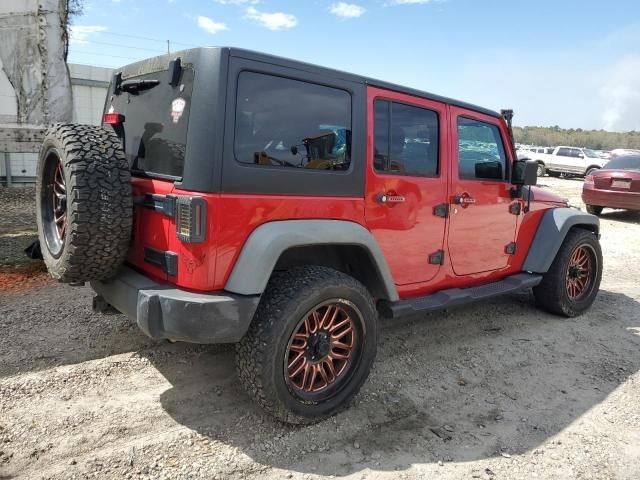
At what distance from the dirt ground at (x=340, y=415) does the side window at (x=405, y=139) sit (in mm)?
1461

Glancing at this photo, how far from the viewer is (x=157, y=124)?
2.86 metres

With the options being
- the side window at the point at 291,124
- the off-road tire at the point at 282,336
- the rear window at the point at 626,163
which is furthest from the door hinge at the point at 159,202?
the rear window at the point at 626,163

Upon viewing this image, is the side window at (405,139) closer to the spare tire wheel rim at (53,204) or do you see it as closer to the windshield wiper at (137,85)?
the windshield wiper at (137,85)

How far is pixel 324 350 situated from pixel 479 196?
189 cm

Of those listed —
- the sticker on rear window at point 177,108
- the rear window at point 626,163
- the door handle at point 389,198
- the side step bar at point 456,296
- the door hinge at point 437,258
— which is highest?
the rear window at point 626,163

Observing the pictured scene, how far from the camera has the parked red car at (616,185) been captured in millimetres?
10531

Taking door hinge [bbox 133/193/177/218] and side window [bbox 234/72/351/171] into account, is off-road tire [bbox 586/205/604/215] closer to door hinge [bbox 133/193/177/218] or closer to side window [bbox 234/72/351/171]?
side window [bbox 234/72/351/171]

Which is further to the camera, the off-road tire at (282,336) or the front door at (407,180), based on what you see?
the front door at (407,180)

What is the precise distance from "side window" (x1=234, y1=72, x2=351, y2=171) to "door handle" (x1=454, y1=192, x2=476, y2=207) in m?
1.11

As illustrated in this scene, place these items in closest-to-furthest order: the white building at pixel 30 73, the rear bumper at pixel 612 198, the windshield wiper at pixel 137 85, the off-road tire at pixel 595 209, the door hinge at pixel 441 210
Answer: the windshield wiper at pixel 137 85 < the door hinge at pixel 441 210 < the white building at pixel 30 73 < the rear bumper at pixel 612 198 < the off-road tire at pixel 595 209

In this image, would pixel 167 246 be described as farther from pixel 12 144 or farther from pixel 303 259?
pixel 12 144

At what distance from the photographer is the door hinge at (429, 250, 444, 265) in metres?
Answer: 3.60

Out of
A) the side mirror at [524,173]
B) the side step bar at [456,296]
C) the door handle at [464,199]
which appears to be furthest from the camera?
the side mirror at [524,173]

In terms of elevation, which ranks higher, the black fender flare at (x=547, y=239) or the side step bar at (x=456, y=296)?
the black fender flare at (x=547, y=239)
